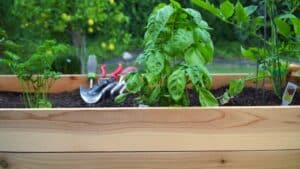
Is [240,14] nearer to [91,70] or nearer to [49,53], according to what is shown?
[49,53]

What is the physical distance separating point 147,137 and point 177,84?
0.35 feet

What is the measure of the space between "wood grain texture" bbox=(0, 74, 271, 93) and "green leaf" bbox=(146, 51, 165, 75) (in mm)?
367

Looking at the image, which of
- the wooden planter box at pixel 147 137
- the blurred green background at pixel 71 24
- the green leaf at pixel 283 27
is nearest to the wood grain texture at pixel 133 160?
the wooden planter box at pixel 147 137

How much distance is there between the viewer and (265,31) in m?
0.97

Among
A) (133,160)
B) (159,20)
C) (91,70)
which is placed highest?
(159,20)

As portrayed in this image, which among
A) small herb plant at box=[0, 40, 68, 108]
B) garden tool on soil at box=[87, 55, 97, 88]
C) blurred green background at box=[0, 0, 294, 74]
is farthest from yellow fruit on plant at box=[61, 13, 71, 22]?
small herb plant at box=[0, 40, 68, 108]

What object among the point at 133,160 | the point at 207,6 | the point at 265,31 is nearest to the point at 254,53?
the point at 265,31

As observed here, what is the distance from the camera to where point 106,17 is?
2424 mm

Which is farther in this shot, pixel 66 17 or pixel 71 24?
pixel 71 24

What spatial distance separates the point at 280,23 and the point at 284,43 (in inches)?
3.9

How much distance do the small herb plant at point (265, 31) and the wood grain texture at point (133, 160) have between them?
0.69 ft

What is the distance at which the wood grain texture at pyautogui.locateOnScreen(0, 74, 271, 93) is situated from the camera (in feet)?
3.76

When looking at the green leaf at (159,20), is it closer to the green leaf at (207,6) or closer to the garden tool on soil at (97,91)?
the green leaf at (207,6)

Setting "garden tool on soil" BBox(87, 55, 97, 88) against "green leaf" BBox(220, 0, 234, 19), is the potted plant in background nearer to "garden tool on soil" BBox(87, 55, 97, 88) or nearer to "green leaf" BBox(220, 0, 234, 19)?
"green leaf" BBox(220, 0, 234, 19)
